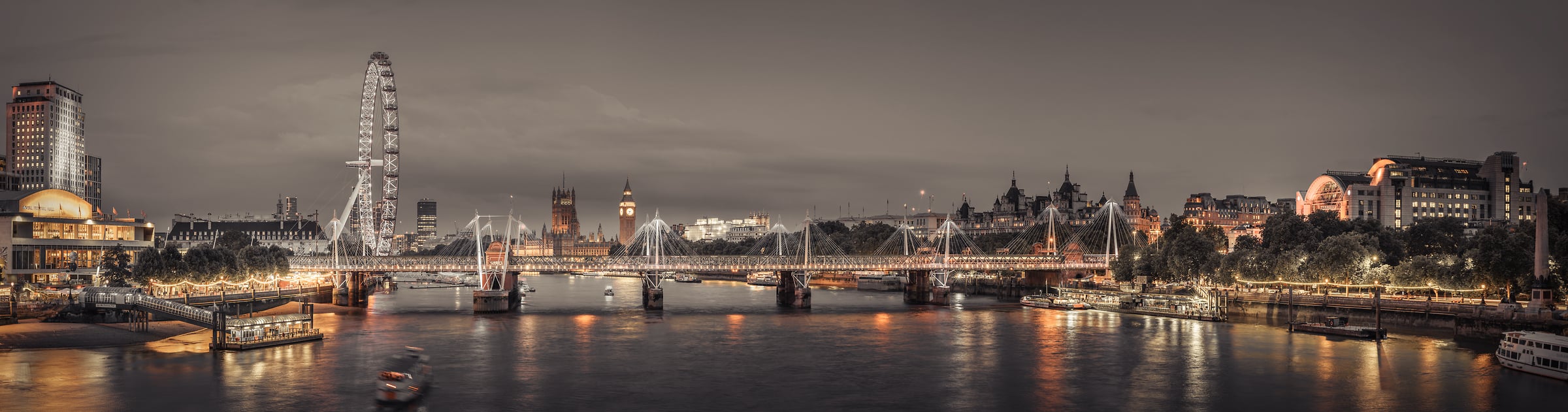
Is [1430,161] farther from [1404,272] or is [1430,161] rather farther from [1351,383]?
[1351,383]

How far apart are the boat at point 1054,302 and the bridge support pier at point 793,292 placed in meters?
25.6

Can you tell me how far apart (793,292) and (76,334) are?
64.0m

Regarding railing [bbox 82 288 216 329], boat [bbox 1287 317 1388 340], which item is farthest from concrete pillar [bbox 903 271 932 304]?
railing [bbox 82 288 216 329]

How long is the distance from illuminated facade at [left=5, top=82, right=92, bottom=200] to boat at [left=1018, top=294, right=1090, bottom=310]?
533 ft

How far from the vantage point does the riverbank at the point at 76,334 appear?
219ft

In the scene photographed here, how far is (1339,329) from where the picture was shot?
78.4m

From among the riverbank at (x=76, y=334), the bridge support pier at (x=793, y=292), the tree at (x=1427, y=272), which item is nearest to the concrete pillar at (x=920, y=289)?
the bridge support pier at (x=793, y=292)

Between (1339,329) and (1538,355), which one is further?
(1339,329)

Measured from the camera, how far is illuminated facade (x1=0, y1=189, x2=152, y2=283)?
101m

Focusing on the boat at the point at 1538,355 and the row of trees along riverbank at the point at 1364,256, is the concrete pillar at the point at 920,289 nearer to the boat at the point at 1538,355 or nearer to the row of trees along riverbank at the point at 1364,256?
the row of trees along riverbank at the point at 1364,256

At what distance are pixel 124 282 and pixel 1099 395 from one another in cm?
8609

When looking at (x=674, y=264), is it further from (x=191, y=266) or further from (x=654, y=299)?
(x=191, y=266)

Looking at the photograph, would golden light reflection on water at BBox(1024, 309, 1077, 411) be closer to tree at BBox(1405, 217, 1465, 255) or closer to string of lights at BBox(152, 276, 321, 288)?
tree at BBox(1405, 217, 1465, 255)

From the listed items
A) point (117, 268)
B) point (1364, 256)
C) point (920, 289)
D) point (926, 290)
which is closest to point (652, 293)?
point (920, 289)
